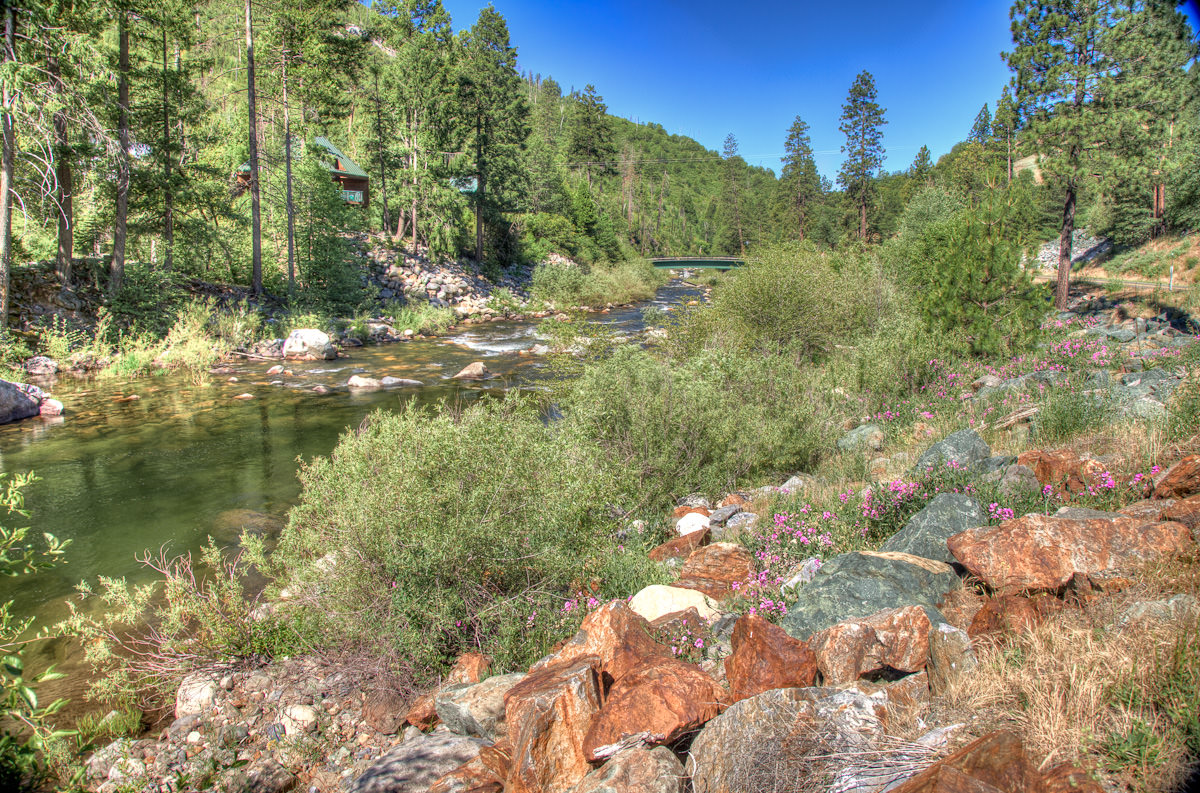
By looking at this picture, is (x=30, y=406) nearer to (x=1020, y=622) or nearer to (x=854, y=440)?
(x=854, y=440)

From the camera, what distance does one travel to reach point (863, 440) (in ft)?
29.8

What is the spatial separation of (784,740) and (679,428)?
5469 millimetres

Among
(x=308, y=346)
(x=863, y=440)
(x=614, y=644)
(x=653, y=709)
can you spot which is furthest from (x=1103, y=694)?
(x=308, y=346)

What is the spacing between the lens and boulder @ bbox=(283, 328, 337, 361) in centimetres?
1983

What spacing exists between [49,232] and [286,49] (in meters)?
11.0

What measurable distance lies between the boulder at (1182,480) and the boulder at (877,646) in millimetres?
2571

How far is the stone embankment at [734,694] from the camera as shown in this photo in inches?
110

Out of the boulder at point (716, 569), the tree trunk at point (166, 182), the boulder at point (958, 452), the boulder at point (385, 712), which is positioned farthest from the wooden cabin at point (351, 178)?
the boulder at point (385, 712)

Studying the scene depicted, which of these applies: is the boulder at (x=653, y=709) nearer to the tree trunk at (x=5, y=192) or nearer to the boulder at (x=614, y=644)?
the boulder at (x=614, y=644)

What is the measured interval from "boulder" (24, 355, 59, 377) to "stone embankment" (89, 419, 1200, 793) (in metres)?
15.8

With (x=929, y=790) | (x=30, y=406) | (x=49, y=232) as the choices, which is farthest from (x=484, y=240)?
(x=929, y=790)

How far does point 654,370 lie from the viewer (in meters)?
8.73

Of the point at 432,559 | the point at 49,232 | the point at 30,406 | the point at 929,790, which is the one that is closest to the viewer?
the point at 929,790

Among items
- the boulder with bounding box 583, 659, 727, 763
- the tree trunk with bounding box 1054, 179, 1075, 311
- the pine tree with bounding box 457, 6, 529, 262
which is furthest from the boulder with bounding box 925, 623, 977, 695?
the pine tree with bounding box 457, 6, 529, 262
